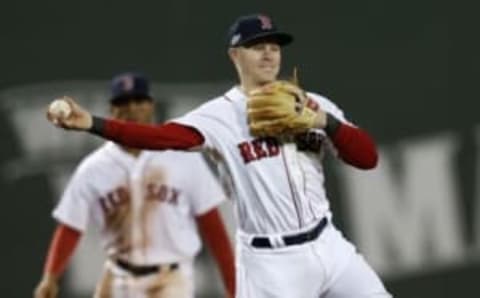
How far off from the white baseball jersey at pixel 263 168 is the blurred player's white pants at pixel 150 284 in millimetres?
1637

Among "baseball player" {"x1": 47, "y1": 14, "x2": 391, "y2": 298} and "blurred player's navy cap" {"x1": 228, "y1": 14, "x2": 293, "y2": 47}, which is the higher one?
"blurred player's navy cap" {"x1": 228, "y1": 14, "x2": 293, "y2": 47}

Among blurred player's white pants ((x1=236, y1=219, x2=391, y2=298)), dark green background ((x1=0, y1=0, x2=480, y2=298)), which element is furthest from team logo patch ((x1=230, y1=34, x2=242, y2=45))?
dark green background ((x1=0, y1=0, x2=480, y2=298))

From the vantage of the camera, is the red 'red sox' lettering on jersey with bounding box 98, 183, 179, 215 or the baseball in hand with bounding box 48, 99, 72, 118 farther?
the red 'red sox' lettering on jersey with bounding box 98, 183, 179, 215

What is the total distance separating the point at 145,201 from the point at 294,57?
154cm

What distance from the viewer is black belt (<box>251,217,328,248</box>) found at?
5438 millimetres

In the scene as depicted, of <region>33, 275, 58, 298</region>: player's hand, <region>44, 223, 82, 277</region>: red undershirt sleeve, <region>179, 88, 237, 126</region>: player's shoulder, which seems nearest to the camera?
<region>179, 88, 237, 126</region>: player's shoulder

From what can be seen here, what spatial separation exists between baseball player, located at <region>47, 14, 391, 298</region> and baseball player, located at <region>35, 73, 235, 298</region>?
153 centimetres

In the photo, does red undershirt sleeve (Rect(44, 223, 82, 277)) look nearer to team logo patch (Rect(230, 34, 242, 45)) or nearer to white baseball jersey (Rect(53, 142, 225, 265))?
white baseball jersey (Rect(53, 142, 225, 265))

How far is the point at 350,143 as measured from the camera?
544 cm

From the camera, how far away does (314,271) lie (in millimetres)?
5383

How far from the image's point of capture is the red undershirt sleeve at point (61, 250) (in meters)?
6.97

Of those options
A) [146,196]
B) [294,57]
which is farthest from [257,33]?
[294,57]

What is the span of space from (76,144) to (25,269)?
65cm

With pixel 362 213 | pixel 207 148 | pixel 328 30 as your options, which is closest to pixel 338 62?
pixel 328 30
